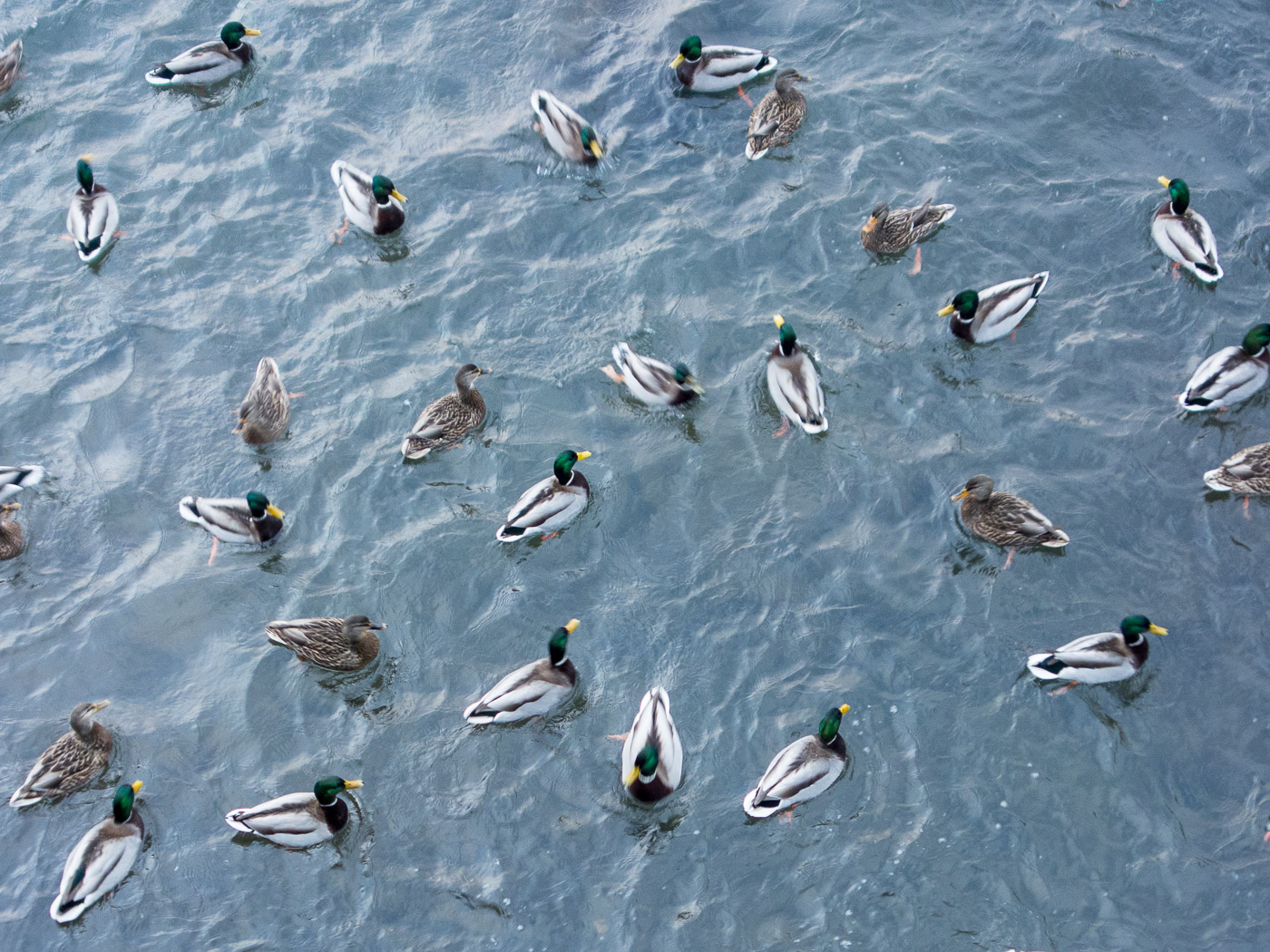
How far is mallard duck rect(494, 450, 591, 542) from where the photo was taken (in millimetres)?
8617

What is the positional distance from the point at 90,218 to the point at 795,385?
7663mm

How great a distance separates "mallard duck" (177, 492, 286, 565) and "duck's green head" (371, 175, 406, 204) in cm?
374

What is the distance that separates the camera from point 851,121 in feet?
38.3

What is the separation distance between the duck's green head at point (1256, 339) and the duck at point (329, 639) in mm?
8261

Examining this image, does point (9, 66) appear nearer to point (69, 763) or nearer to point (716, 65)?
point (716, 65)

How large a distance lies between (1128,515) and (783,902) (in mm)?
4569

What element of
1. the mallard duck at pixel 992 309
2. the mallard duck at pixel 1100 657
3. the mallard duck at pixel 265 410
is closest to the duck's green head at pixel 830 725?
the mallard duck at pixel 1100 657

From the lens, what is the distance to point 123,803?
7215 mm

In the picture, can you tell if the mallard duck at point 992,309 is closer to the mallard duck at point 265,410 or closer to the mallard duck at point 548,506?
the mallard duck at point 548,506

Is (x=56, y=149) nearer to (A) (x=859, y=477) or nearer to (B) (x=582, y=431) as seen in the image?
(B) (x=582, y=431)

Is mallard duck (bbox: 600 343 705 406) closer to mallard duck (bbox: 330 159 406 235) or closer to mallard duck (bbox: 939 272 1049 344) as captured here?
mallard duck (bbox: 939 272 1049 344)

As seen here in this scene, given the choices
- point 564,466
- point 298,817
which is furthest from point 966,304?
point 298,817

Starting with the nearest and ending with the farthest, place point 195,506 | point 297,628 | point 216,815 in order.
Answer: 1. point 216,815
2. point 297,628
3. point 195,506

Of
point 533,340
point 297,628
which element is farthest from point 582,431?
point 297,628
